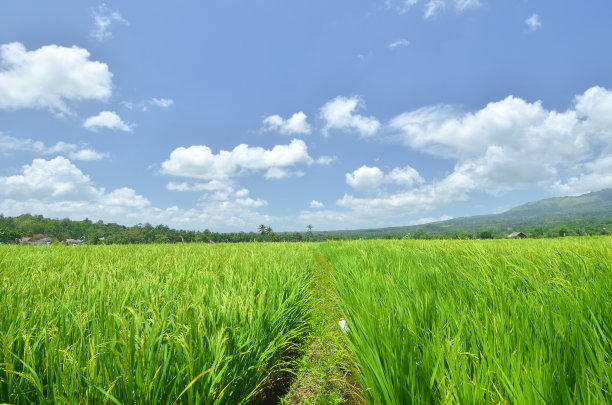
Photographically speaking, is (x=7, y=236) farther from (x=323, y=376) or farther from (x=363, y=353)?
(x=363, y=353)

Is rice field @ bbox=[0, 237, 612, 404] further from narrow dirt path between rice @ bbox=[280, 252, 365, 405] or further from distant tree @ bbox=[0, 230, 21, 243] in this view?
distant tree @ bbox=[0, 230, 21, 243]

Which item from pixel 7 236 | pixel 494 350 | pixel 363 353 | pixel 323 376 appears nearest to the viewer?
pixel 494 350

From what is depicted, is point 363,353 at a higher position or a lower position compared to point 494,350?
lower

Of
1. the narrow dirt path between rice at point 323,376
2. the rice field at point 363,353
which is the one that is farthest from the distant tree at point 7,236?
the narrow dirt path between rice at point 323,376

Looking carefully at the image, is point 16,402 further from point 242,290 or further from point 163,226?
point 163,226

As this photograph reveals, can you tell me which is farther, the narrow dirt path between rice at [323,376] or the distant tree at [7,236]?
the distant tree at [7,236]

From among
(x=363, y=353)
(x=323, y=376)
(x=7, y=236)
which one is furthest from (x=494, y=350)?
(x=7, y=236)

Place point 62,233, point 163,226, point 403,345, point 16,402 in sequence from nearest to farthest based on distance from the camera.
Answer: point 16,402 → point 403,345 → point 163,226 → point 62,233

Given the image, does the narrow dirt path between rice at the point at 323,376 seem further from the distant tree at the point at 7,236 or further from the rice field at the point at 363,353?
the distant tree at the point at 7,236

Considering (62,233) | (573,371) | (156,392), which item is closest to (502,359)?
Result: (573,371)

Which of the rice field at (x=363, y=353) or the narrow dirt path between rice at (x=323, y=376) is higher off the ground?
the rice field at (x=363, y=353)

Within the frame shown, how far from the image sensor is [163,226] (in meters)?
69.4

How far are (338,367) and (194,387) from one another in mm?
1575

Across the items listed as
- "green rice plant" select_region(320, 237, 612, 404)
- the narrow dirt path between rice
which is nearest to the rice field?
"green rice plant" select_region(320, 237, 612, 404)
